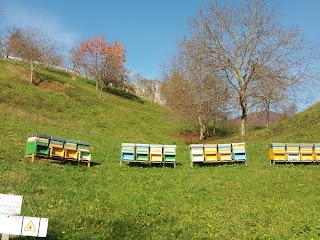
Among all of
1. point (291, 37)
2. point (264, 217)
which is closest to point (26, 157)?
point (264, 217)

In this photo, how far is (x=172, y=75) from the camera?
50.8 m

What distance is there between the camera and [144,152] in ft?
61.4

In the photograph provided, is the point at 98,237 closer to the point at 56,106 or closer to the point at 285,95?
the point at 285,95

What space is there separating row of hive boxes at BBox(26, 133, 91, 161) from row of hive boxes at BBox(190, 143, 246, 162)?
618 centimetres

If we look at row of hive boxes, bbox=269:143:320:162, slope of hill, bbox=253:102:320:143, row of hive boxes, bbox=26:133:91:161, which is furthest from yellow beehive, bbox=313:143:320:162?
row of hive boxes, bbox=26:133:91:161

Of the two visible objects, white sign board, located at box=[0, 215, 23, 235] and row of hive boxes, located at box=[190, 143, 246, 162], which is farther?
row of hive boxes, located at box=[190, 143, 246, 162]

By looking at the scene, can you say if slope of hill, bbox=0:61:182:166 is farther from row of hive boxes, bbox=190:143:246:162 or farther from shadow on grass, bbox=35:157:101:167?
row of hive boxes, bbox=190:143:246:162

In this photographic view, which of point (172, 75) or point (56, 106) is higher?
point (172, 75)

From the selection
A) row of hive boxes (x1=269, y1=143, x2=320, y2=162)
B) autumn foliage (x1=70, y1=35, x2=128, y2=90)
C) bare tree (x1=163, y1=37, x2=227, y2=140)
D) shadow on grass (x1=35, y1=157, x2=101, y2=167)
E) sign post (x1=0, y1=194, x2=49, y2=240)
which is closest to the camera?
sign post (x1=0, y1=194, x2=49, y2=240)

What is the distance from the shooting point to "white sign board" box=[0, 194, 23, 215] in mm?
6965

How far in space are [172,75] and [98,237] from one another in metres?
42.9

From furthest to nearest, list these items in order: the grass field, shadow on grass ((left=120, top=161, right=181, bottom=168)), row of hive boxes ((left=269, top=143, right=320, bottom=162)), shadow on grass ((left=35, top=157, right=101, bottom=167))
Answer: row of hive boxes ((left=269, top=143, right=320, bottom=162)) → shadow on grass ((left=120, top=161, right=181, bottom=168)) → shadow on grass ((left=35, top=157, right=101, bottom=167)) → the grass field

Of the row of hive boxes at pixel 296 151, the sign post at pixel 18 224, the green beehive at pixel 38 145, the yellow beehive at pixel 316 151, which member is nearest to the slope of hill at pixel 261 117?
the yellow beehive at pixel 316 151

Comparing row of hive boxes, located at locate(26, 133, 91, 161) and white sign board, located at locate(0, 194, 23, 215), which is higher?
row of hive boxes, located at locate(26, 133, 91, 161)
